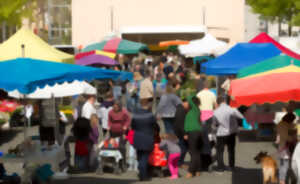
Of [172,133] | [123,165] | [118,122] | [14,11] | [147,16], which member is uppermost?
[14,11]

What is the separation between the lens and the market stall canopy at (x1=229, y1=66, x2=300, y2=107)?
10.2 metres

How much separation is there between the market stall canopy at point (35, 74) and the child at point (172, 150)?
268 cm

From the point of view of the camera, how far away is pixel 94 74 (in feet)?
36.8

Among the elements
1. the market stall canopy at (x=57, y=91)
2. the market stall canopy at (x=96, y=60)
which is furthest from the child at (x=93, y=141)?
the market stall canopy at (x=96, y=60)

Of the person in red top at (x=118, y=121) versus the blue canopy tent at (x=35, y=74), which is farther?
the person in red top at (x=118, y=121)

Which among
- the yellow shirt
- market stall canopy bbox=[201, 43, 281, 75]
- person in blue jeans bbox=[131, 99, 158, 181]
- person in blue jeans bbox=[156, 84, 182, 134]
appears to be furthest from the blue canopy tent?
market stall canopy bbox=[201, 43, 281, 75]

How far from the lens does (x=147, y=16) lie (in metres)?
50.3

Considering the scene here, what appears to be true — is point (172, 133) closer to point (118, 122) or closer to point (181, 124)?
point (181, 124)

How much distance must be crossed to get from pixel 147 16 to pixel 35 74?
4045 centimetres

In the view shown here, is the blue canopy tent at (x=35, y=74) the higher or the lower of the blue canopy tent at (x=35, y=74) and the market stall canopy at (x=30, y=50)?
the lower

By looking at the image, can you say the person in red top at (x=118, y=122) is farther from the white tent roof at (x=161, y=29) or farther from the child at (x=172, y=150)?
the white tent roof at (x=161, y=29)

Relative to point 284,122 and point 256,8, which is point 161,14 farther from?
point 284,122

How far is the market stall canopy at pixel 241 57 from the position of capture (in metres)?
17.2

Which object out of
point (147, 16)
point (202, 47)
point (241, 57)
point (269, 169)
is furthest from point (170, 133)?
point (147, 16)
